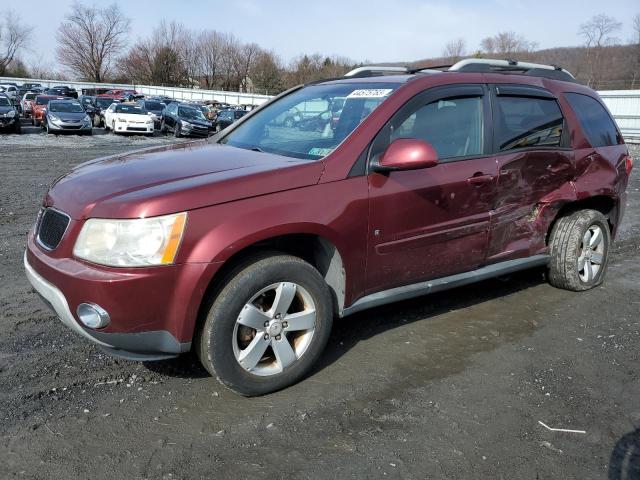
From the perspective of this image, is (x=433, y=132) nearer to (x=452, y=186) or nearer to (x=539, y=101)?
(x=452, y=186)

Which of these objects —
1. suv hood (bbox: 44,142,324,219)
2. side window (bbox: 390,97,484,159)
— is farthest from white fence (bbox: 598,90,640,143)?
suv hood (bbox: 44,142,324,219)

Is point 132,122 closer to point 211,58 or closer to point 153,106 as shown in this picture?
point 153,106

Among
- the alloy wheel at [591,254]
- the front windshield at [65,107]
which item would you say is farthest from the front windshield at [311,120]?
the front windshield at [65,107]

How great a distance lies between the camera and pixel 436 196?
12.0 feet

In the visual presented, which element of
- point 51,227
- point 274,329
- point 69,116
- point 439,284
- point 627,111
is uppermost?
point 627,111

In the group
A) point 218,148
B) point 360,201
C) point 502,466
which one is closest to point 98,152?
point 218,148

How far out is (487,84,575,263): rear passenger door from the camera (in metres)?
4.11

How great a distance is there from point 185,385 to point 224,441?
63cm

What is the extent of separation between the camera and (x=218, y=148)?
3928 millimetres

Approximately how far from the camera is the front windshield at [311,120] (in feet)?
11.7

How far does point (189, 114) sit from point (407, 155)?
74.9ft

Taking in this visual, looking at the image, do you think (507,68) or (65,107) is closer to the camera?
(507,68)

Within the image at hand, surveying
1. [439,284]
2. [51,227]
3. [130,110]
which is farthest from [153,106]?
[439,284]

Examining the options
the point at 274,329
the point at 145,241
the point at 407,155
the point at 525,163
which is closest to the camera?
the point at 145,241
